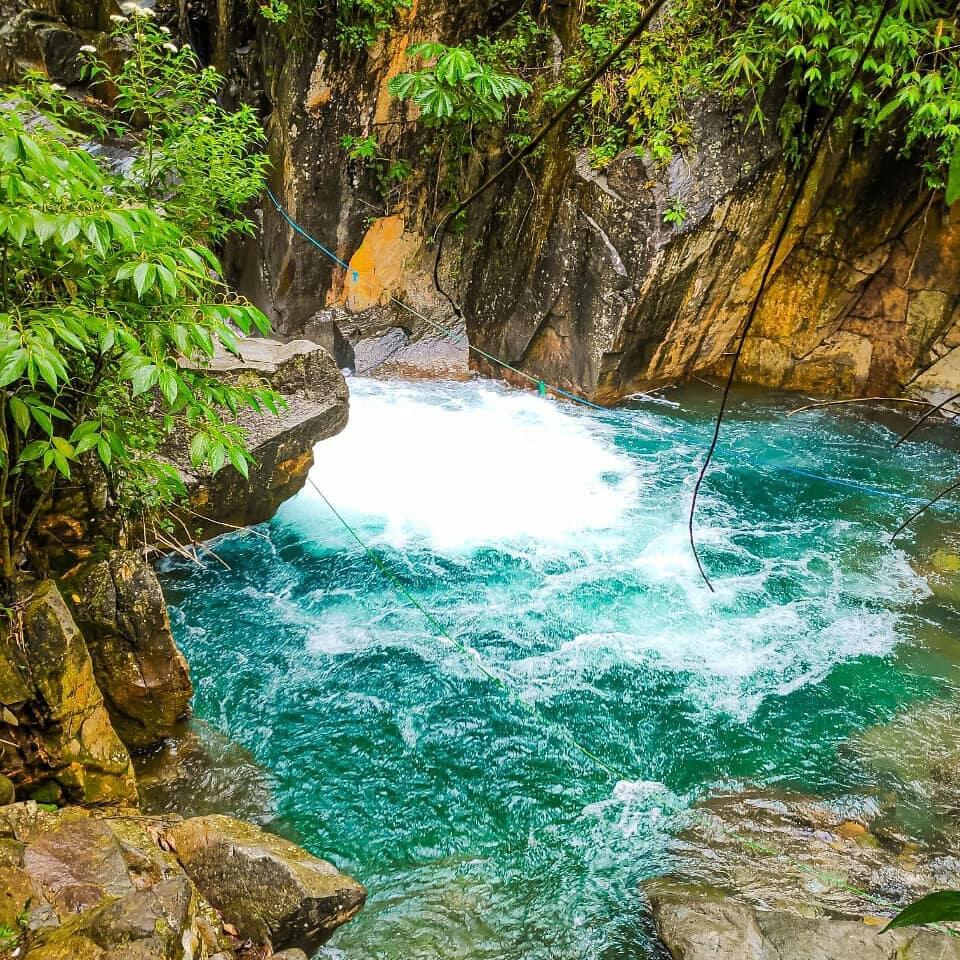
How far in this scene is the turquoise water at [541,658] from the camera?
310 centimetres

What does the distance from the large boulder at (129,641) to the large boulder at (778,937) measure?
2.39 m

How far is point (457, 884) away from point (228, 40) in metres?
9.61

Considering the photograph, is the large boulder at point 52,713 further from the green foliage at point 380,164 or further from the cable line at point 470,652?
the green foliage at point 380,164

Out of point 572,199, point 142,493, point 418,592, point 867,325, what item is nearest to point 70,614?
point 142,493

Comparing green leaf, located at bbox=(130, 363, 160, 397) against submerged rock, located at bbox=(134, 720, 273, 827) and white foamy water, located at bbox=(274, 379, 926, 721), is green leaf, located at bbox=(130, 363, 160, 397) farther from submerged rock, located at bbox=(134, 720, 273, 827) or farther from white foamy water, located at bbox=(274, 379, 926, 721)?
white foamy water, located at bbox=(274, 379, 926, 721)

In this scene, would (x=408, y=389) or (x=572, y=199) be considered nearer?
(x=572, y=199)

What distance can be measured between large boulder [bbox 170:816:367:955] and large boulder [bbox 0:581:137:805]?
434 mm

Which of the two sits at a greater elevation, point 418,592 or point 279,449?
point 279,449

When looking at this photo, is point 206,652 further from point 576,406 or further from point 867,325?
point 867,325

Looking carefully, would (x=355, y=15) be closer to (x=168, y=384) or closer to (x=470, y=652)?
(x=470, y=652)

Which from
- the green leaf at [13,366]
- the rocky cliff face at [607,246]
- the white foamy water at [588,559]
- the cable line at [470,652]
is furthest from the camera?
the rocky cliff face at [607,246]

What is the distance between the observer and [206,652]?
4.18 meters

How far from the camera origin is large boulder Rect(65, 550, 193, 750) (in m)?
3.11

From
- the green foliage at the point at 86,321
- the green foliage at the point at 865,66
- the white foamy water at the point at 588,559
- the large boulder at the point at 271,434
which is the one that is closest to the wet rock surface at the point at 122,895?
the green foliage at the point at 86,321
